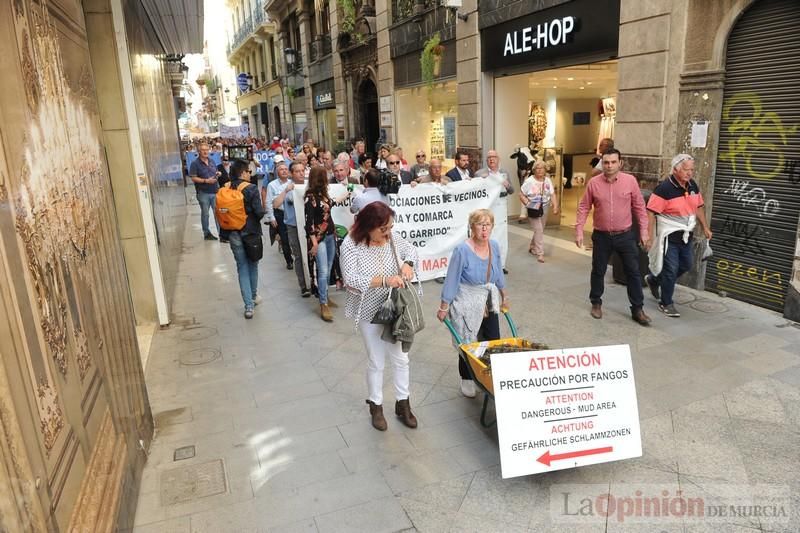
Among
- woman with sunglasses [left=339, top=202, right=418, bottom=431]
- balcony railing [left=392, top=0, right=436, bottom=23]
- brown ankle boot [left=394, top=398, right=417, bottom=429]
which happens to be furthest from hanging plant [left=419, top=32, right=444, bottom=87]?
brown ankle boot [left=394, top=398, right=417, bottom=429]

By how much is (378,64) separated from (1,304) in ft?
58.4

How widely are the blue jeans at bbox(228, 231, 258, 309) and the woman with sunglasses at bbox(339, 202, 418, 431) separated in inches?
130

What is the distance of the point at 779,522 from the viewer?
340 cm

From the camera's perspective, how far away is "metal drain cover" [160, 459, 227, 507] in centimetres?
386

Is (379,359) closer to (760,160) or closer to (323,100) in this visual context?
(760,160)

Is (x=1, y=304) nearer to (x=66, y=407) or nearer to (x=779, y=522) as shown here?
(x=66, y=407)

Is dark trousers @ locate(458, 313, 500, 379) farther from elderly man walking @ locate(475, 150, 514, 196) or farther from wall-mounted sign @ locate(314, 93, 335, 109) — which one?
wall-mounted sign @ locate(314, 93, 335, 109)

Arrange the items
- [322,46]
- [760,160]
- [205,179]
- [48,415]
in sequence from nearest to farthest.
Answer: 1. [48,415]
2. [760,160]
3. [205,179]
4. [322,46]

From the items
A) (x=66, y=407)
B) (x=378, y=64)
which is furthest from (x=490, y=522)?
(x=378, y=64)

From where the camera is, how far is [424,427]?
181 inches

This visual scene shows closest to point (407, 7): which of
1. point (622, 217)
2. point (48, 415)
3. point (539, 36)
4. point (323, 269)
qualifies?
point (539, 36)

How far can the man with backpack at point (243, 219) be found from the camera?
7055 millimetres

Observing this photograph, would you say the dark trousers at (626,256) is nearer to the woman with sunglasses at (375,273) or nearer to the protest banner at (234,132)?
the woman with sunglasses at (375,273)

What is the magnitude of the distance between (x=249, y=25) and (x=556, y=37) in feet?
122
